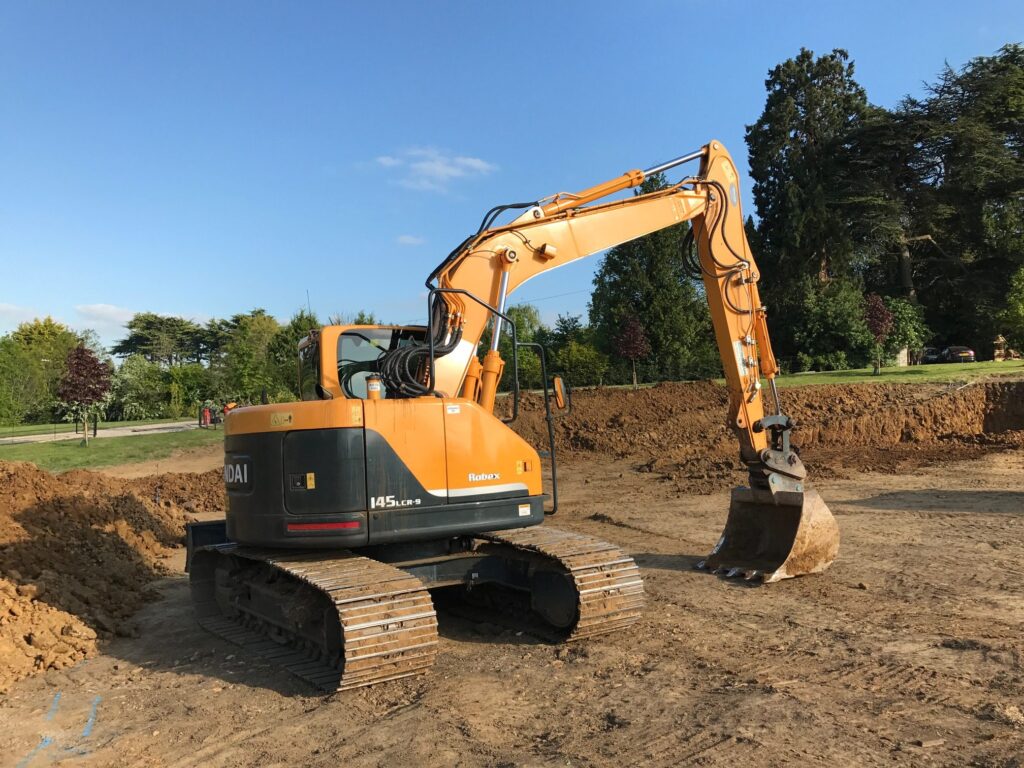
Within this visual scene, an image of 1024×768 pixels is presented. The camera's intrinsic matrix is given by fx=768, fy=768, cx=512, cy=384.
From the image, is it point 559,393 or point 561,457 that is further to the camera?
point 561,457

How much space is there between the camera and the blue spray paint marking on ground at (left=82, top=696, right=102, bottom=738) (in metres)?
4.66

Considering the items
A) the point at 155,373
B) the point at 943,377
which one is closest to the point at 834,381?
the point at 943,377

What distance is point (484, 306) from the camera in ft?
19.5

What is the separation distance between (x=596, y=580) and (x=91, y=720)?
136 inches

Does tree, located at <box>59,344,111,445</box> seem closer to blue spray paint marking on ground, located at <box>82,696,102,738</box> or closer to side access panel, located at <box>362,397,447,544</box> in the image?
blue spray paint marking on ground, located at <box>82,696,102,738</box>

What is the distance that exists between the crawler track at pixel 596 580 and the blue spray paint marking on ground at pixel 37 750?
3110 millimetres

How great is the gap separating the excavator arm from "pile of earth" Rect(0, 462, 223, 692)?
177 inches

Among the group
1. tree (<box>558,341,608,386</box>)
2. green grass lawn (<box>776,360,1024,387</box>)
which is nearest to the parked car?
green grass lawn (<box>776,360,1024,387</box>)

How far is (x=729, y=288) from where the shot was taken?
7.89 m

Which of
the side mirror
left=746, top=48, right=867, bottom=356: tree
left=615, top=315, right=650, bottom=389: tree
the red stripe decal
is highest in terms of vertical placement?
left=746, top=48, right=867, bottom=356: tree

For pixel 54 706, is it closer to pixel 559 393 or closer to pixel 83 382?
pixel 559 393

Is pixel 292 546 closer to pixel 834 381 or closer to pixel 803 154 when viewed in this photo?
pixel 834 381

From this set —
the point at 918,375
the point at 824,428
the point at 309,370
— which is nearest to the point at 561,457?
the point at 824,428

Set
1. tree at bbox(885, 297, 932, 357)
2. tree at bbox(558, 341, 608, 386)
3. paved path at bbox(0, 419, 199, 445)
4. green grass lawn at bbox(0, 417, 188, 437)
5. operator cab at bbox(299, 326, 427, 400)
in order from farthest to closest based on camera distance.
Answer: tree at bbox(558, 341, 608, 386) → green grass lawn at bbox(0, 417, 188, 437) → tree at bbox(885, 297, 932, 357) → paved path at bbox(0, 419, 199, 445) → operator cab at bbox(299, 326, 427, 400)
